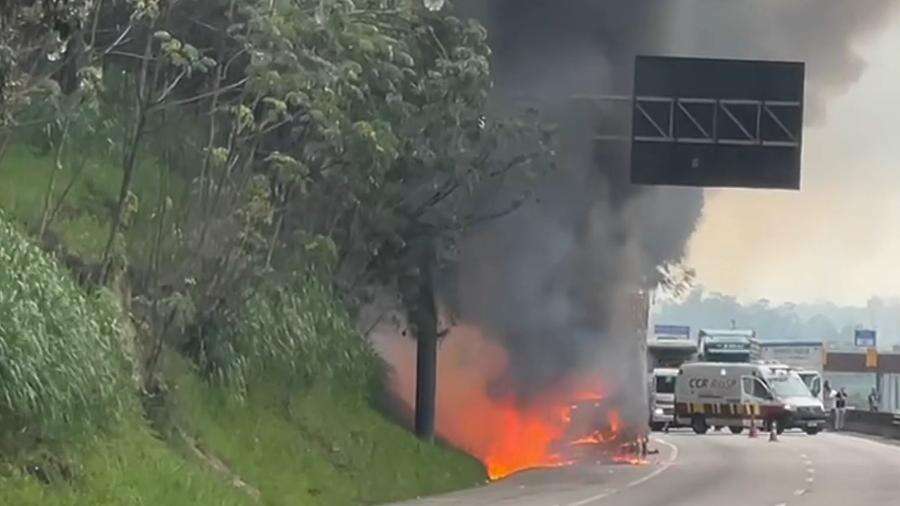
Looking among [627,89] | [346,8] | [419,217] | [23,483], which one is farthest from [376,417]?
[23,483]

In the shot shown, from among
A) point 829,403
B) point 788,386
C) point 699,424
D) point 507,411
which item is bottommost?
point 699,424

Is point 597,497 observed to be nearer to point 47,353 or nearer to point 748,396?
point 47,353

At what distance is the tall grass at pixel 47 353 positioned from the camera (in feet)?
54.1

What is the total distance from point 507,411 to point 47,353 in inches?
819

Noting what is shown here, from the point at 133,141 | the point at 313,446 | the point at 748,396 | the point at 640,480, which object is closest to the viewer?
the point at 133,141

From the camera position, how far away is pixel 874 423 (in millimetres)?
60625

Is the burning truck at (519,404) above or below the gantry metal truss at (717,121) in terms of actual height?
below

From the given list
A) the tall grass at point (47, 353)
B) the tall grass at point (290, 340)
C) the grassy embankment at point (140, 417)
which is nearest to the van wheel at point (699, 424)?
the grassy embankment at point (140, 417)

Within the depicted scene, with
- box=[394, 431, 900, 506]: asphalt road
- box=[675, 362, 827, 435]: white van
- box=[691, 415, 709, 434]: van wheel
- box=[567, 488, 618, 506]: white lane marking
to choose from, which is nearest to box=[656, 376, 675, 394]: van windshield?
box=[691, 415, 709, 434]: van wheel

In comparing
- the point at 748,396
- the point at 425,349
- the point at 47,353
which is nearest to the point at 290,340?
the point at 425,349

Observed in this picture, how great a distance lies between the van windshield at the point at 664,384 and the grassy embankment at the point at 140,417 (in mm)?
31539

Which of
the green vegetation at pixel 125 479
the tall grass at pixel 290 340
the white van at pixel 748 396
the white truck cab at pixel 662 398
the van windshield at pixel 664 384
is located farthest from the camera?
the van windshield at pixel 664 384

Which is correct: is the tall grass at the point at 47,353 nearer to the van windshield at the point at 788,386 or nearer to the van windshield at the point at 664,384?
the van windshield at the point at 788,386

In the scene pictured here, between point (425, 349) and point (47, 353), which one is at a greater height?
point (425, 349)
